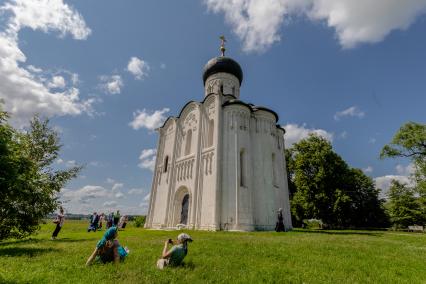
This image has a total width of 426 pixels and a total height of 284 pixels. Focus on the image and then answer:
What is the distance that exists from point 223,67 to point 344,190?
2279cm

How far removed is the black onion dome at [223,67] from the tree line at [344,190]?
1483 centimetres

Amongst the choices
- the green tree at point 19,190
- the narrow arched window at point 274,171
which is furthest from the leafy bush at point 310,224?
the green tree at point 19,190

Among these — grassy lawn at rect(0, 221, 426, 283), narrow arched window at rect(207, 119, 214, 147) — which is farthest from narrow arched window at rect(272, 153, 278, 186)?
grassy lawn at rect(0, 221, 426, 283)

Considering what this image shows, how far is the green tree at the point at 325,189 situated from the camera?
104 feet

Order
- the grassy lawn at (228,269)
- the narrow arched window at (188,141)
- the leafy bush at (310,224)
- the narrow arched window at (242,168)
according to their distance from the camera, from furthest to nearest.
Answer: the leafy bush at (310,224) < the narrow arched window at (188,141) < the narrow arched window at (242,168) < the grassy lawn at (228,269)

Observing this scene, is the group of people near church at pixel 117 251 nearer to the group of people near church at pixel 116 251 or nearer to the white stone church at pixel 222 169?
the group of people near church at pixel 116 251

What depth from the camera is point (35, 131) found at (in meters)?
17.5

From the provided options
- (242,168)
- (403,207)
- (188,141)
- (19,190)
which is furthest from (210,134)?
(403,207)

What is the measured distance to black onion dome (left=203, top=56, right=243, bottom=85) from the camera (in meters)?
29.2

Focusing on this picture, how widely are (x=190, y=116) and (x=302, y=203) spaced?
60.6ft

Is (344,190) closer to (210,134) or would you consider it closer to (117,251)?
(210,134)

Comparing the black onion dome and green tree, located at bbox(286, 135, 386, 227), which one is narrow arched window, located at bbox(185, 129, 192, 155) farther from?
green tree, located at bbox(286, 135, 386, 227)

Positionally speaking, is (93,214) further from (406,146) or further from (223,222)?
(406,146)

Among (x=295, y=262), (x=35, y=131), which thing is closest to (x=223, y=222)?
(x=295, y=262)
